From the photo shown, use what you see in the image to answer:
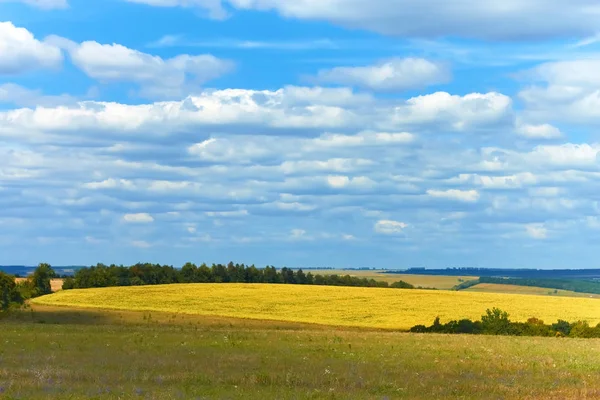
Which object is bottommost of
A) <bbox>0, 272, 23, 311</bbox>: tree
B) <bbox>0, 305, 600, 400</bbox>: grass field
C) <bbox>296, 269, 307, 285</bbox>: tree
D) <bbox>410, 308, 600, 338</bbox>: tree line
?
<bbox>410, 308, 600, 338</bbox>: tree line

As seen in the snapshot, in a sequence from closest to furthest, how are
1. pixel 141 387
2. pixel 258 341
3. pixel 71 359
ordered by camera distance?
pixel 141 387, pixel 71 359, pixel 258 341

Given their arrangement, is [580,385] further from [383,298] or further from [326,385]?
[383,298]

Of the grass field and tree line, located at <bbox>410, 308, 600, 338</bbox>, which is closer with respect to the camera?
the grass field

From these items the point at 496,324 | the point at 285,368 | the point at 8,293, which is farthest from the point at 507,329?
the point at 8,293

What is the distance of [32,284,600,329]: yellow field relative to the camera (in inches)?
2972

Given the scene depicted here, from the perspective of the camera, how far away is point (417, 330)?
62.8m

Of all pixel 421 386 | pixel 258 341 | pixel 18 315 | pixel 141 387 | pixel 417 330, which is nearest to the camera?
pixel 141 387

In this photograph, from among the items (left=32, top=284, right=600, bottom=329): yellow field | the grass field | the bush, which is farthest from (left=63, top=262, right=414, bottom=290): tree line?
the grass field

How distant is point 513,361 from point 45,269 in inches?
4083

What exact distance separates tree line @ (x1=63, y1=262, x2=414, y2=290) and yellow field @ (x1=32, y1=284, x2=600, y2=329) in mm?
23333

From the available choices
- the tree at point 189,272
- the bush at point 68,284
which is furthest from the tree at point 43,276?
the tree at point 189,272

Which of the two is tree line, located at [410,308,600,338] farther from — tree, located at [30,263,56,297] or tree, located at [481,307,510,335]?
tree, located at [30,263,56,297]

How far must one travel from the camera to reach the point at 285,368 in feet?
85.4

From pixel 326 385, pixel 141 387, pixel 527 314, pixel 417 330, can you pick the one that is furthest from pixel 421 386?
pixel 527 314
